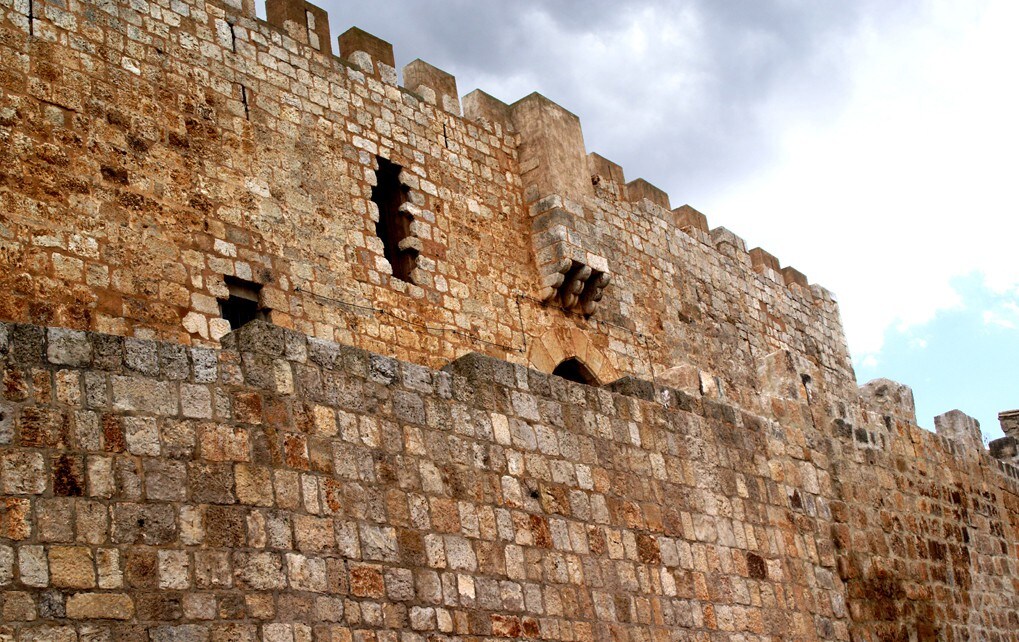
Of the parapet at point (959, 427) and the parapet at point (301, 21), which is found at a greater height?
the parapet at point (301, 21)

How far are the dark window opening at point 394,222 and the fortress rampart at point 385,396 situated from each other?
0.09 feet

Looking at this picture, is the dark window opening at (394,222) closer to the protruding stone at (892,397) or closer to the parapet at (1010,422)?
the protruding stone at (892,397)

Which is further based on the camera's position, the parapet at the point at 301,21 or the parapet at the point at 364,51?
the parapet at the point at 364,51

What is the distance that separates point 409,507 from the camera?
7.98 meters

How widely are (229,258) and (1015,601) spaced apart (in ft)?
25.4

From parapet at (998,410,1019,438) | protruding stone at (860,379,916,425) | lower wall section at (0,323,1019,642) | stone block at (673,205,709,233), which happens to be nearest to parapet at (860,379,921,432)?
protruding stone at (860,379,916,425)

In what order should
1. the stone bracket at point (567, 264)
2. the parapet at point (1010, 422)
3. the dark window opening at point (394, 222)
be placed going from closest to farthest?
the dark window opening at point (394, 222), the stone bracket at point (567, 264), the parapet at point (1010, 422)

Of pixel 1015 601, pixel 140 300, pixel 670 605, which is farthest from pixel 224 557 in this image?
pixel 1015 601

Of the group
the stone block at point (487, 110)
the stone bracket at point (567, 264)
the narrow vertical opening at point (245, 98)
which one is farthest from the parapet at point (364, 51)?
the stone bracket at point (567, 264)

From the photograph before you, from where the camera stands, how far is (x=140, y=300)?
36.8 ft

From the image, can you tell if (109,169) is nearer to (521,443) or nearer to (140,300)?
(140,300)

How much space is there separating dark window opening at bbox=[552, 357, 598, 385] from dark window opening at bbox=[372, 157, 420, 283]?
2.34 m

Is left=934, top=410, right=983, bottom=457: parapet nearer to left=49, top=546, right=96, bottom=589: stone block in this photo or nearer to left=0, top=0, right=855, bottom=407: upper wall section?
left=0, top=0, right=855, bottom=407: upper wall section

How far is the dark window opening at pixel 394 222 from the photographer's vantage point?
1409 centimetres
